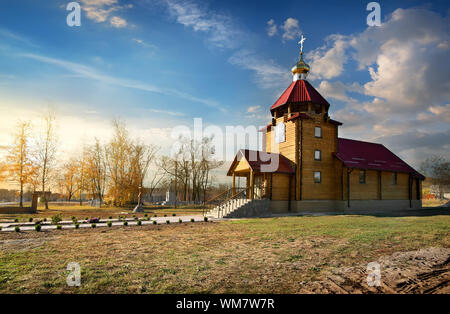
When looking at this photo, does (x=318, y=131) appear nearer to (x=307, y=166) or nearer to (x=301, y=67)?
(x=307, y=166)

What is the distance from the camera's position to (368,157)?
75.7ft

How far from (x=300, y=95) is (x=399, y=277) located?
17.5 metres

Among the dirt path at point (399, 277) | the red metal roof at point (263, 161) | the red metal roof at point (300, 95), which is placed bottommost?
the dirt path at point (399, 277)

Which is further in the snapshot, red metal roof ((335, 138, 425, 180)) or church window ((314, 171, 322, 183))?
red metal roof ((335, 138, 425, 180))

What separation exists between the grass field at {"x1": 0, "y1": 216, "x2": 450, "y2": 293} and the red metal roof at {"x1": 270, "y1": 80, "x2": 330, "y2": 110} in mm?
12942

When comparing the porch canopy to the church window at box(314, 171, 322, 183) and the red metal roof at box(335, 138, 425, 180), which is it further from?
the red metal roof at box(335, 138, 425, 180)

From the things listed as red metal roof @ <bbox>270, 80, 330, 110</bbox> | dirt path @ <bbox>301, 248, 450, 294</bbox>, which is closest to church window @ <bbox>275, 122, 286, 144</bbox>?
red metal roof @ <bbox>270, 80, 330, 110</bbox>

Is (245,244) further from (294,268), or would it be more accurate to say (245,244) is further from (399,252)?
(399,252)

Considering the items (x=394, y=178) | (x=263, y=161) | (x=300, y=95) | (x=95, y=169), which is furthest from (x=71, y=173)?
(x=394, y=178)

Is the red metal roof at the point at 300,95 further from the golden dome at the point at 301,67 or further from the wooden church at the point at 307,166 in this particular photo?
the golden dome at the point at 301,67

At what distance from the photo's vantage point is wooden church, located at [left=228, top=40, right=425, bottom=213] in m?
19.0

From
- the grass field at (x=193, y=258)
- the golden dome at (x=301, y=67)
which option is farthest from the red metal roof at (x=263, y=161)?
the grass field at (x=193, y=258)

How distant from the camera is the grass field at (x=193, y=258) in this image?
436 centimetres

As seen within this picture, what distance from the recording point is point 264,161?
19.0 meters
